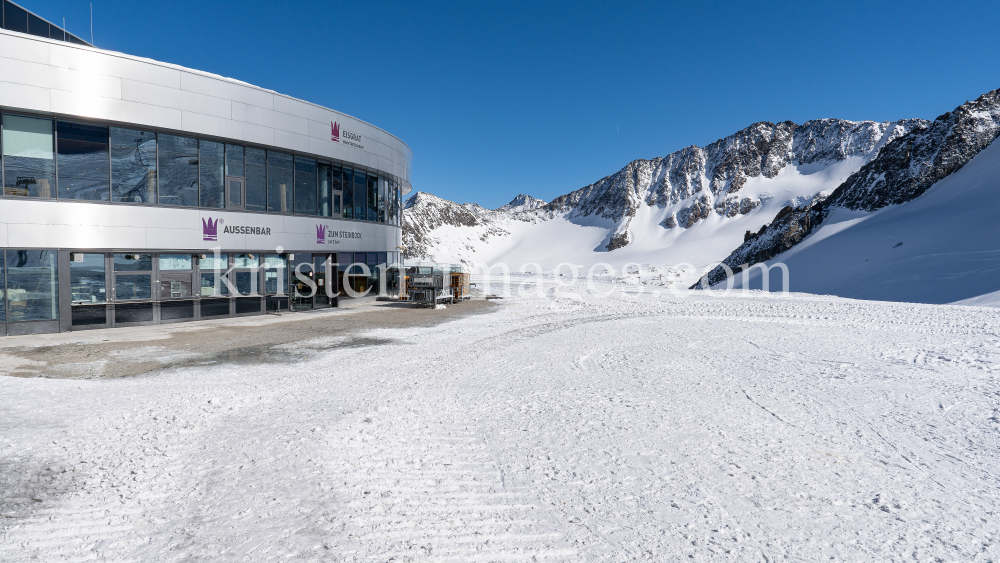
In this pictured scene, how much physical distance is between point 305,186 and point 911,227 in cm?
4774

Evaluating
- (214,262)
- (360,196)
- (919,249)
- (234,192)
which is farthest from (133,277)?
(919,249)

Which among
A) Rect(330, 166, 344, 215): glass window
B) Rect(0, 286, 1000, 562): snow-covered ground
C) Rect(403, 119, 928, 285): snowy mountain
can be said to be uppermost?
Rect(403, 119, 928, 285): snowy mountain

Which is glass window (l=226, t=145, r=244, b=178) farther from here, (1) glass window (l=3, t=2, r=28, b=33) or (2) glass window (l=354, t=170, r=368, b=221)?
(1) glass window (l=3, t=2, r=28, b=33)

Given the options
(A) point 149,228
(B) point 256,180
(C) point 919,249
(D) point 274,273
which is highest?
(B) point 256,180

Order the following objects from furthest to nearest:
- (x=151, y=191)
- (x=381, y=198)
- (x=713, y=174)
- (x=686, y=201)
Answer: (x=713, y=174) → (x=686, y=201) → (x=381, y=198) → (x=151, y=191)

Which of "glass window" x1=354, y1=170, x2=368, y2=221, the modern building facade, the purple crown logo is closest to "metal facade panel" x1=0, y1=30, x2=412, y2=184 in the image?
the modern building facade

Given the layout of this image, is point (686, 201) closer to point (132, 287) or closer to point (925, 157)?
point (925, 157)

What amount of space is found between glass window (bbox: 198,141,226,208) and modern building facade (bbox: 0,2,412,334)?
39 millimetres

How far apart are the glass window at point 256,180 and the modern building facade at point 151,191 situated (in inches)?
1.6

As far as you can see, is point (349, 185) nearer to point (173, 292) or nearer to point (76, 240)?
point (173, 292)

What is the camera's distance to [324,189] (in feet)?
71.9

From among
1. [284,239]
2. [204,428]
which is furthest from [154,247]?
[204,428]

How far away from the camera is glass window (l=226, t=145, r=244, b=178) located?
718 inches

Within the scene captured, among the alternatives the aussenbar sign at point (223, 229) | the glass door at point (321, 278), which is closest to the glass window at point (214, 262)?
the aussenbar sign at point (223, 229)
